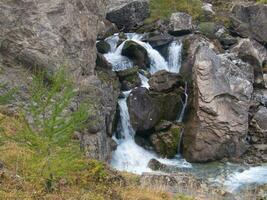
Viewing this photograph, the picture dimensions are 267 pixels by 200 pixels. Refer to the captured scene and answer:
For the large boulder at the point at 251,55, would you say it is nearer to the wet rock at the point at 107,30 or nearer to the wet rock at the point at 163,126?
the wet rock at the point at 107,30

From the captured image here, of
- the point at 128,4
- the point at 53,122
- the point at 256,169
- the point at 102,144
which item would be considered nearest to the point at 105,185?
the point at 53,122

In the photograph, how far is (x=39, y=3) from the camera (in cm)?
1839

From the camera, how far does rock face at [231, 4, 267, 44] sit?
34250 mm

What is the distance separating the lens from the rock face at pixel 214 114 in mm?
23312

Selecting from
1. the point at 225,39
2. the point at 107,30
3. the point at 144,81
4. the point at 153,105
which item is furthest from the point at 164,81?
the point at 225,39

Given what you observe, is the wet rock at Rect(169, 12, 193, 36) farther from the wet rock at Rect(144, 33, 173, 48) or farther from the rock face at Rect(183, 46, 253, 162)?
the rock face at Rect(183, 46, 253, 162)

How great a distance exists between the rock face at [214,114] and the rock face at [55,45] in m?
5.17

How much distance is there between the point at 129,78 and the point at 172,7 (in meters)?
14.9

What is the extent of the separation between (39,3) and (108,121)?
6231mm

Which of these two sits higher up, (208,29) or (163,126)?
(208,29)

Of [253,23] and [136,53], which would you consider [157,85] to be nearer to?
[136,53]

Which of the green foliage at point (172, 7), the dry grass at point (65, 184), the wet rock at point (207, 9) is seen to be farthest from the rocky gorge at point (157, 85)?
the wet rock at point (207, 9)

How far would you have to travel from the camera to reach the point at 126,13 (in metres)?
34.1

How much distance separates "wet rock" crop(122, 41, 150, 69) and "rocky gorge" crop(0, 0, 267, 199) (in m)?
0.06
